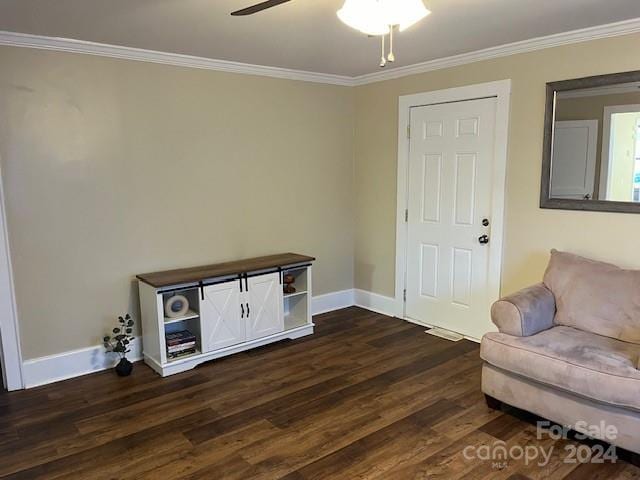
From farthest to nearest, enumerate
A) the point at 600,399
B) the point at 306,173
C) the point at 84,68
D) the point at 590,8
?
the point at 306,173 → the point at 84,68 → the point at 590,8 → the point at 600,399

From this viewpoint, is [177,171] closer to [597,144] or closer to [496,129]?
[496,129]

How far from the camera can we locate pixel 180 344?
359 cm

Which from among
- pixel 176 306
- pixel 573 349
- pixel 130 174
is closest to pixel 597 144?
pixel 573 349

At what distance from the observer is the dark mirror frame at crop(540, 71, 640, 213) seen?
3.03 metres

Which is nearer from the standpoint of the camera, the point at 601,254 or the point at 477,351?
the point at 601,254

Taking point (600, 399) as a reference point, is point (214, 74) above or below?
above

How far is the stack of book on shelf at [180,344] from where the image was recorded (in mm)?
3545

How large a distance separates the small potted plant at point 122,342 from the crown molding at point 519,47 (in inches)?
120

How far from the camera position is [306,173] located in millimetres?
4613

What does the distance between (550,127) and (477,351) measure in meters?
1.78

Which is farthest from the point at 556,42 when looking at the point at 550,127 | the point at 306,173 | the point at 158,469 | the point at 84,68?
the point at 158,469

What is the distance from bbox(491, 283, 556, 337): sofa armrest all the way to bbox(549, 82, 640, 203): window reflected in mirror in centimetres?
78

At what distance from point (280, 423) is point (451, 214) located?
7.38 ft

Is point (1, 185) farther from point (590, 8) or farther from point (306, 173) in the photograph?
point (590, 8)
